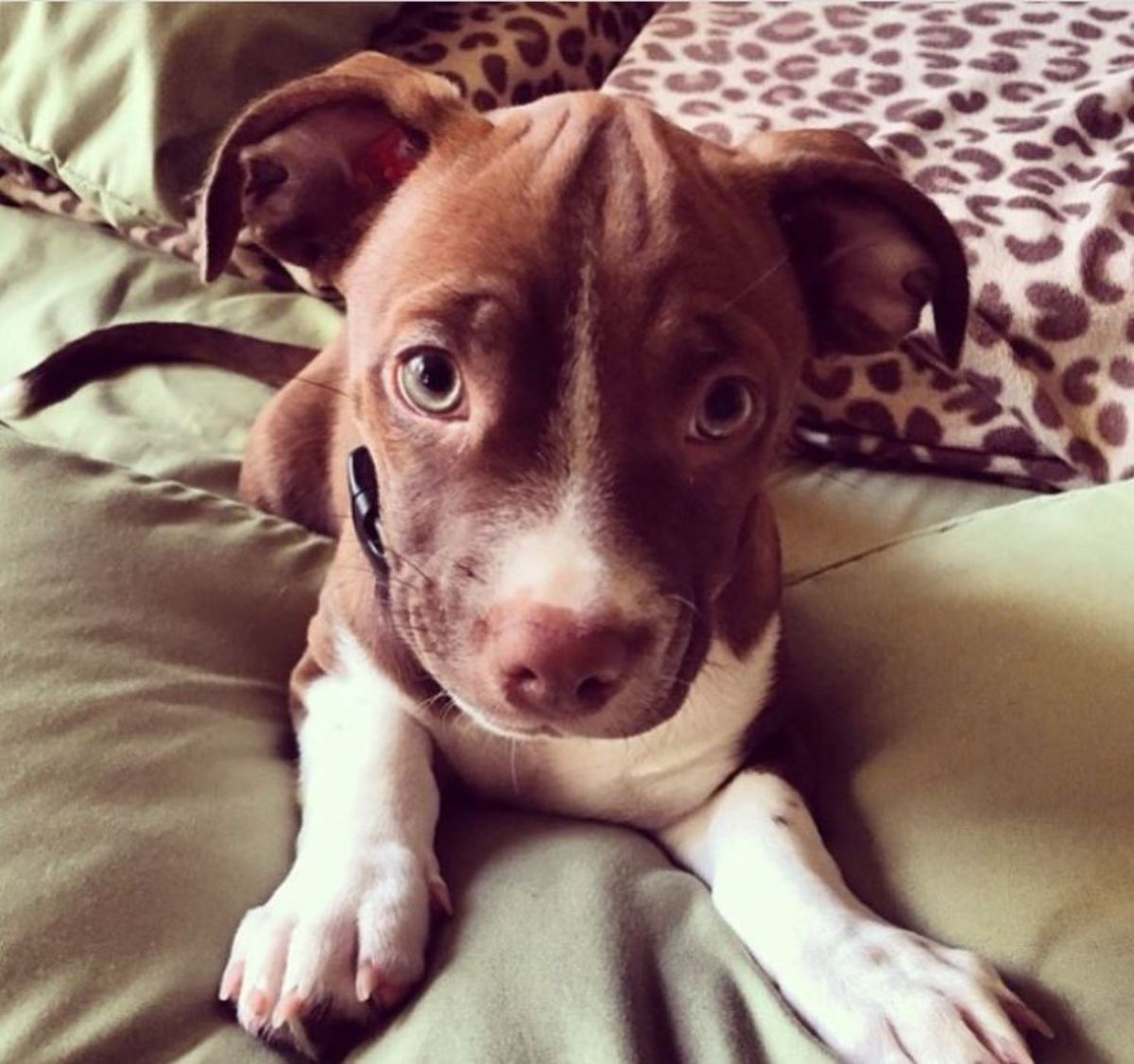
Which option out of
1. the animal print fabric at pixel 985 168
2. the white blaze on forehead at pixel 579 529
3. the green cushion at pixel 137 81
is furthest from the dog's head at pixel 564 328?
the green cushion at pixel 137 81

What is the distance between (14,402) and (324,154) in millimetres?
974

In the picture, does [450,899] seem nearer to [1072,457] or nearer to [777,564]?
[777,564]

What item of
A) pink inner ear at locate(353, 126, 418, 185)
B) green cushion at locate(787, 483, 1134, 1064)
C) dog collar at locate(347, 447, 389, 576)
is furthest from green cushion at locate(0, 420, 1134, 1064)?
pink inner ear at locate(353, 126, 418, 185)

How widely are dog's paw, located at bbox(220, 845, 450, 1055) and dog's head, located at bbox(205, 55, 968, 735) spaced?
22 centimetres

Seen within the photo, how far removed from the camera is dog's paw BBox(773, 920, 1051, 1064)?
4.76ft

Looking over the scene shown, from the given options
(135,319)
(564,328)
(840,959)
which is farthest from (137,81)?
(840,959)

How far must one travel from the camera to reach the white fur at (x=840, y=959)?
1465 mm

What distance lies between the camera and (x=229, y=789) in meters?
1.77

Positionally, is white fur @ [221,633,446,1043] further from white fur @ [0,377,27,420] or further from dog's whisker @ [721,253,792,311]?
white fur @ [0,377,27,420]

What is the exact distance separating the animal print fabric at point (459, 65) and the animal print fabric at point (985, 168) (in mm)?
151

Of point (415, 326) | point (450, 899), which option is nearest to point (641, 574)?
point (415, 326)

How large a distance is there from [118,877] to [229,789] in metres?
0.24

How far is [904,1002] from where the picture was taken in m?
1.49

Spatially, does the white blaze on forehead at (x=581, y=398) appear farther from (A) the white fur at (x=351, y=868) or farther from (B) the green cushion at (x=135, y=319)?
(B) the green cushion at (x=135, y=319)
